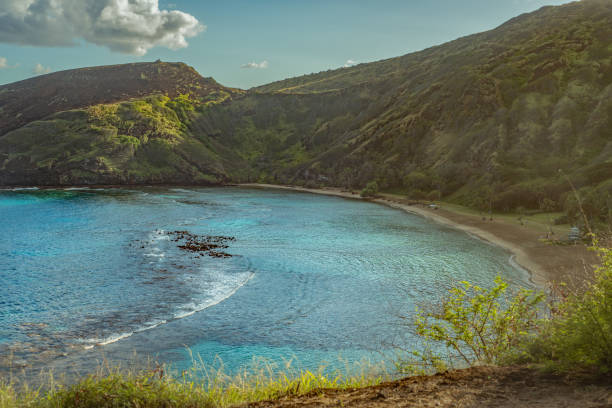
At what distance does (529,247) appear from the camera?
3894cm

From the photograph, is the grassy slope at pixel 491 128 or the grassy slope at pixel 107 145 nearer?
the grassy slope at pixel 491 128

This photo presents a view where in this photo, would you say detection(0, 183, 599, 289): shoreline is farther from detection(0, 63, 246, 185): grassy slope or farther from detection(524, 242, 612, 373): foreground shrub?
detection(0, 63, 246, 185): grassy slope

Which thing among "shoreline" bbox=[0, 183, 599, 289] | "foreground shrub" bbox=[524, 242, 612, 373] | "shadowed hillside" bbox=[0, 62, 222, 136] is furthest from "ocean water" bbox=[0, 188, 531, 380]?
"shadowed hillside" bbox=[0, 62, 222, 136]

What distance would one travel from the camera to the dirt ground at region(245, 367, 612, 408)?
7242 millimetres

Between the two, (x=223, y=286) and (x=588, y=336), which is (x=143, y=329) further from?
(x=588, y=336)

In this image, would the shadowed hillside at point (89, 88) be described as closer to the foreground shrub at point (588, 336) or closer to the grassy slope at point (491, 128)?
the grassy slope at point (491, 128)

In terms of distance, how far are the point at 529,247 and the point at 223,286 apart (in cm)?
2943

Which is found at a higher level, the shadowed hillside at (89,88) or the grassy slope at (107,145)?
the shadowed hillside at (89,88)

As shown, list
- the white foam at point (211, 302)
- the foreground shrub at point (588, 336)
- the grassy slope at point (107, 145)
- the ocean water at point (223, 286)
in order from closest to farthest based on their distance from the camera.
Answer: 1. the foreground shrub at point (588, 336)
2. the ocean water at point (223, 286)
3. the white foam at point (211, 302)
4. the grassy slope at point (107, 145)

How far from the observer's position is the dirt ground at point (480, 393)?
7.24m

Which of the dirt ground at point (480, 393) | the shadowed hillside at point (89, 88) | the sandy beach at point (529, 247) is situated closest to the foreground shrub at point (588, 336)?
the dirt ground at point (480, 393)

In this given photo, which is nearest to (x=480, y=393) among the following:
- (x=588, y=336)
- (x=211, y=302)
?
(x=588, y=336)

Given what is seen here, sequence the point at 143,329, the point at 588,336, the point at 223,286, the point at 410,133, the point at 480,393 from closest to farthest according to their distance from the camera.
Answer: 1. the point at 480,393
2. the point at 588,336
3. the point at 143,329
4. the point at 223,286
5. the point at 410,133

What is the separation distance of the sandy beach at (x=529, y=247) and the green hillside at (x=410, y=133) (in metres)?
6.83
